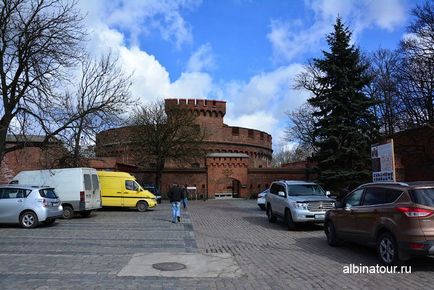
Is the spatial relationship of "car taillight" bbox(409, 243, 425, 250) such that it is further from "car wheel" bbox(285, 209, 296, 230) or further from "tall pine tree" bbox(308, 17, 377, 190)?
"tall pine tree" bbox(308, 17, 377, 190)

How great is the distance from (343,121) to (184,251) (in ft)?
51.7

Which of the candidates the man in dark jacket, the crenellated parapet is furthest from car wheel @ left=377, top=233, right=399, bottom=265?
the crenellated parapet

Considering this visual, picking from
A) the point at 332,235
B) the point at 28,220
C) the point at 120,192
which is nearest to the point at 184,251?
the point at 332,235

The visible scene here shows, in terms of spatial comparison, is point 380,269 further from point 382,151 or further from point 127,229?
point 127,229

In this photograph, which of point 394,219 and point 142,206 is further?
point 142,206

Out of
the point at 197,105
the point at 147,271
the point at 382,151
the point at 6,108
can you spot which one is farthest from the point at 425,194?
the point at 197,105

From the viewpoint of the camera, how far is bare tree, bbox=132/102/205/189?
148ft

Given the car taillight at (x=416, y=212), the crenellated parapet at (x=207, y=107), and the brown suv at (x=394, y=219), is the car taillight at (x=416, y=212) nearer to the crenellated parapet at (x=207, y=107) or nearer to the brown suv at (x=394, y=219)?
the brown suv at (x=394, y=219)

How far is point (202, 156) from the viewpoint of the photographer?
47.6 m

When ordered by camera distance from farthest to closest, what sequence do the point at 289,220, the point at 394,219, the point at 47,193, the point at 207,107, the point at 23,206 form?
the point at 207,107, the point at 47,193, the point at 23,206, the point at 289,220, the point at 394,219

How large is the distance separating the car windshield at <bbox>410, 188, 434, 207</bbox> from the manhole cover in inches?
196

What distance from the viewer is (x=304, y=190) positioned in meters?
19.5

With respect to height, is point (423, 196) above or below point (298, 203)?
above

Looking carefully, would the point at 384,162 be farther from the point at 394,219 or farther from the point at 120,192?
the point at 120,192
